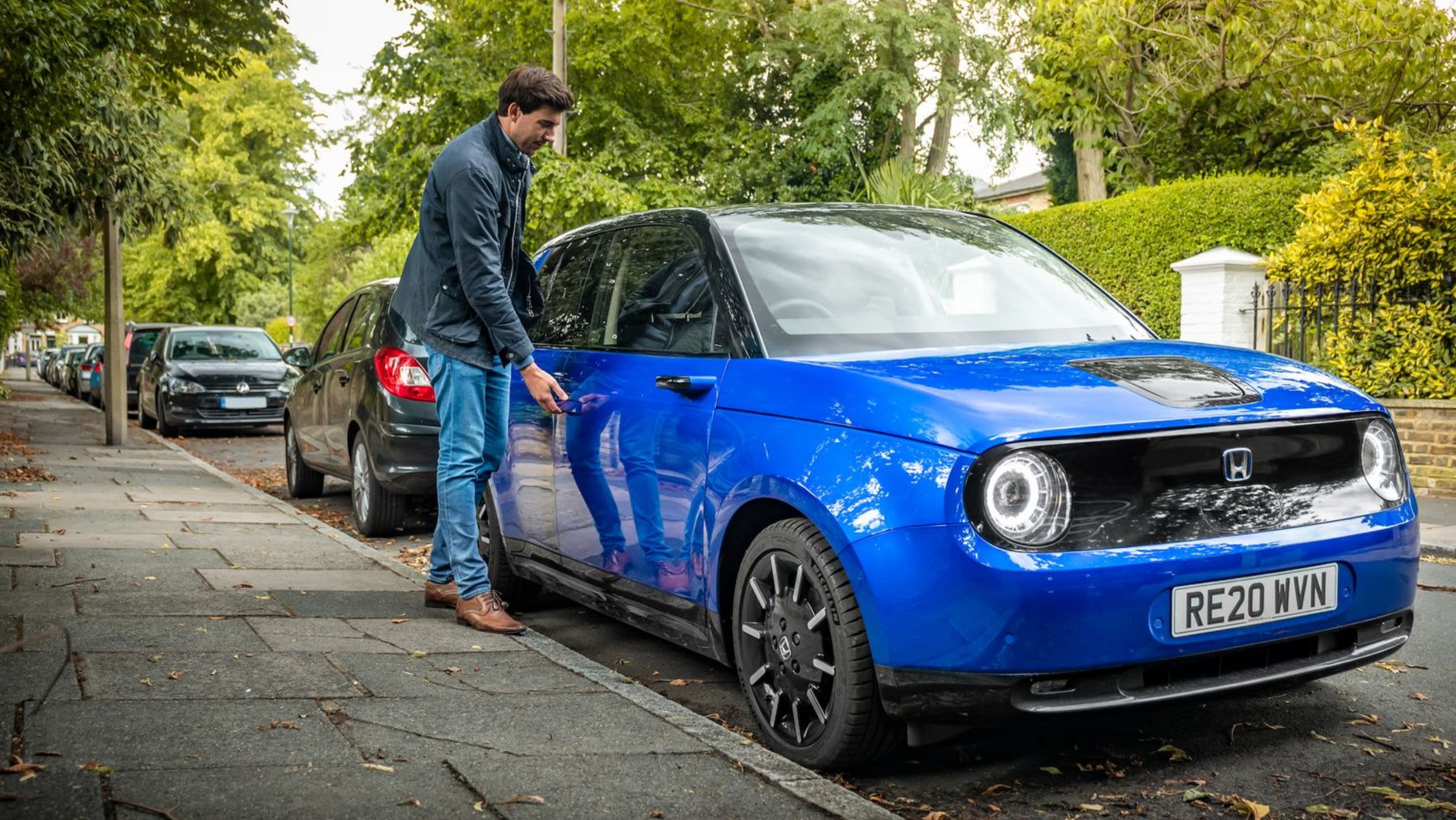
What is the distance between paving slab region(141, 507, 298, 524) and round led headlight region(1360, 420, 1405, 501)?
680cm

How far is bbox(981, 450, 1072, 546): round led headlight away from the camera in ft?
10.3

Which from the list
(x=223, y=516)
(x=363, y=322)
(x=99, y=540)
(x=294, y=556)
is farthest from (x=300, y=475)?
(x=294, y=556)

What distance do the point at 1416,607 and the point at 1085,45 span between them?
45.7 ft

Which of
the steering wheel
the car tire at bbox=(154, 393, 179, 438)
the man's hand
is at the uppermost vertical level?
the steering wheel

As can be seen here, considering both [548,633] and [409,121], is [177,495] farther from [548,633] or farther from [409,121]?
[409,121]

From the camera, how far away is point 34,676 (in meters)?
4.05

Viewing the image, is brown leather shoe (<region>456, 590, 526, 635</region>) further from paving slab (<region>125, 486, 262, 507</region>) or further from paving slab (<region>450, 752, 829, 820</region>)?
paving slab (<region>125, 486, 262, 507</region>)

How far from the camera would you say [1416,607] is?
584 centimetres

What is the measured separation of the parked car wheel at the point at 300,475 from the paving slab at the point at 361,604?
503 centimetres

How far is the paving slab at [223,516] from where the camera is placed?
336 inches

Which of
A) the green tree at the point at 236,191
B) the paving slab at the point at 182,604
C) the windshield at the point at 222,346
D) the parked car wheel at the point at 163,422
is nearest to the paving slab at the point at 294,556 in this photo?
the paving slab at the point at 182,604

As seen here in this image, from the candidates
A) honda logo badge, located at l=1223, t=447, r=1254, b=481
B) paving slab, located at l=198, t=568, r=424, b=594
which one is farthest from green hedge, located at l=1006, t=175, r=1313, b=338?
honda logo badge, located at l=1223, t=447, r=1254, b=481

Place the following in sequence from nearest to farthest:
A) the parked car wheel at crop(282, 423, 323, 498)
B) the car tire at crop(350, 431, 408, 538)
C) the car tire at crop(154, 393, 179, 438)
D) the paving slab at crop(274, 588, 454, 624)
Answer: the paving slab at crop(274, 588, 454, 624) → the car tire at crop(350, 431, 408, 538) → the parked car wheel at crop(282, 423, 323, 498) → the car tire at crop(154, 393, 179, 438)

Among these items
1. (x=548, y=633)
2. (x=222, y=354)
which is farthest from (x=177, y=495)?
(x=222, y=354)
